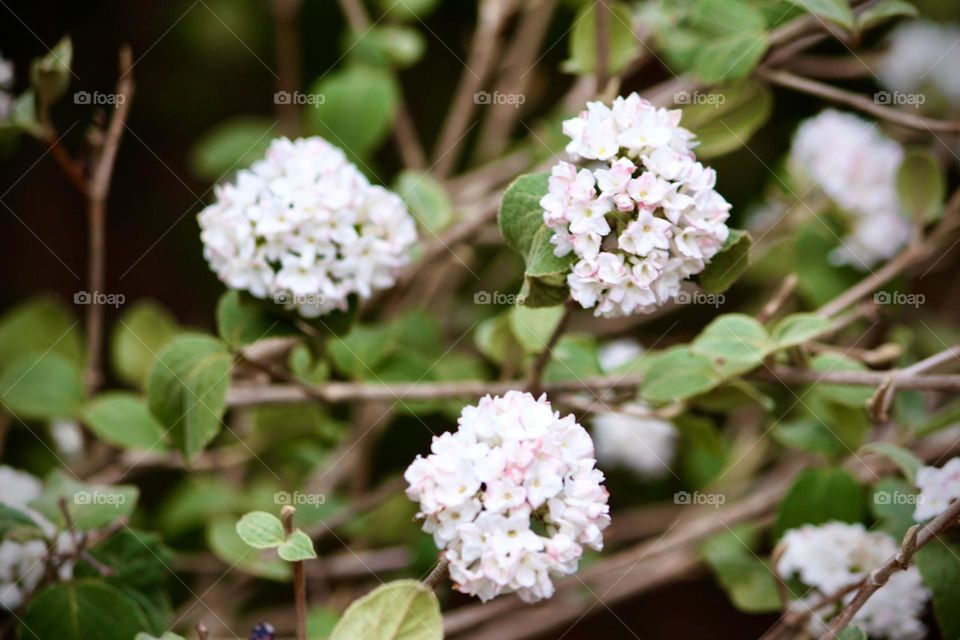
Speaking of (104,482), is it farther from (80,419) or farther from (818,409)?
(818,409)

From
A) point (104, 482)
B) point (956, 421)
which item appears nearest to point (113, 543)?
point (104, 482)

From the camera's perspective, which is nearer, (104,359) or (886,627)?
(886,627)

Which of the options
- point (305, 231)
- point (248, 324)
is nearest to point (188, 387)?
point (248, 324)

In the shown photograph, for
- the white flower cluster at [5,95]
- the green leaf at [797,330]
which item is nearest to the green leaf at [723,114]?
the green leaf at [797,330]

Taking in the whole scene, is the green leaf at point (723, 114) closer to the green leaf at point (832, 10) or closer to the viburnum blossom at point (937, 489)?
the green leaf at point (832, 10)

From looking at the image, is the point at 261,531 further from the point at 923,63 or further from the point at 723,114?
the point at 923,63
